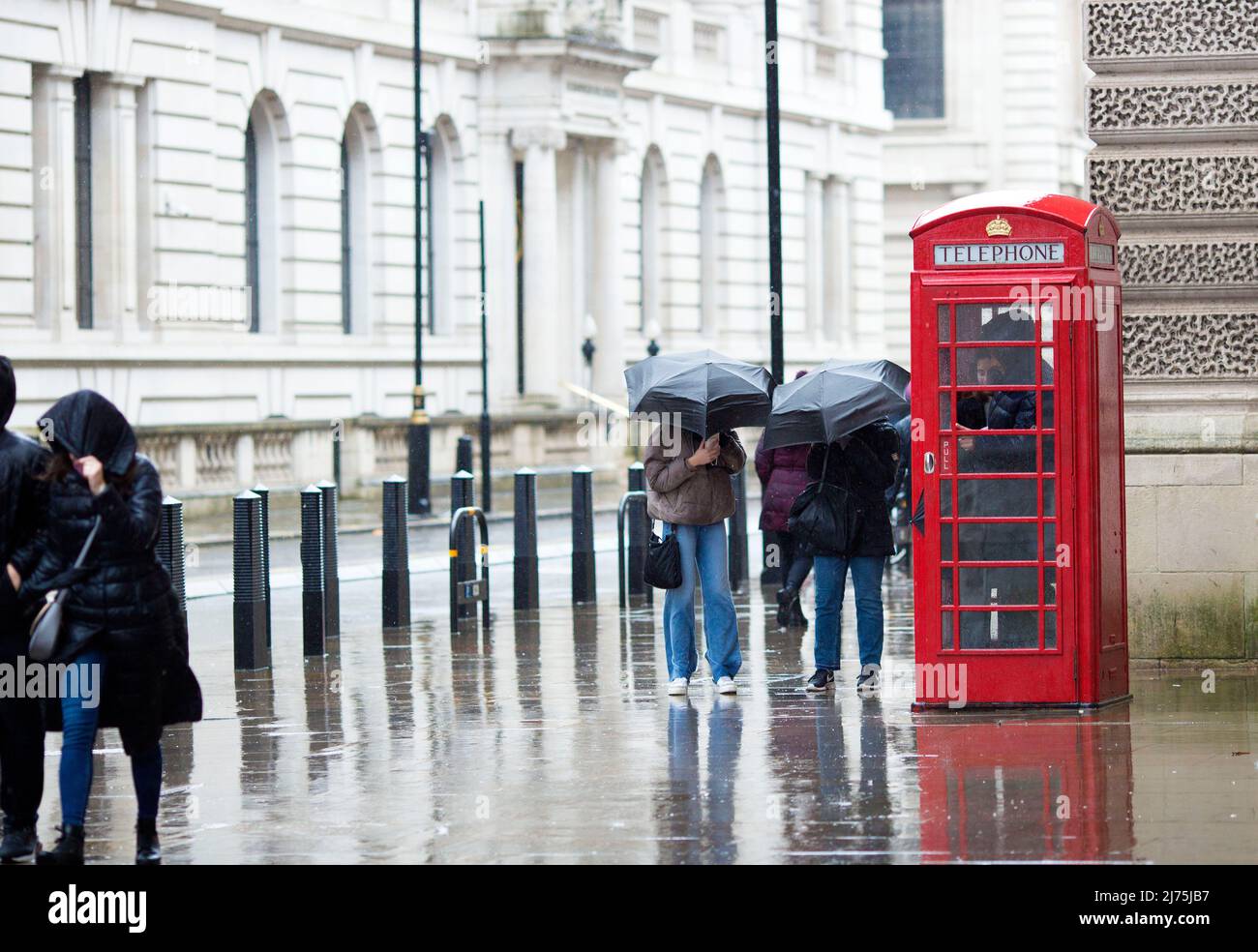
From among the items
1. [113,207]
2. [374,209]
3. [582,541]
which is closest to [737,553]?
[582,541]

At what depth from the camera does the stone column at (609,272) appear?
4194cm

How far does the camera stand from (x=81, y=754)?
28.7 feet

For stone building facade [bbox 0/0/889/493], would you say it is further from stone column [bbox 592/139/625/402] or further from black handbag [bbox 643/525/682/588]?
black handbag [bbox 643/525/682/588]

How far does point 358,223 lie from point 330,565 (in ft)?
67.7

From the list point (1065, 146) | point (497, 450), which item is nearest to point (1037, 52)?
point (1065, 146)

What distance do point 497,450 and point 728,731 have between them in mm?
26537

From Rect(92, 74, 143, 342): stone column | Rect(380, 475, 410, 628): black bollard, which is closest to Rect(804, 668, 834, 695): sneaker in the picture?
Rect(380, 475, 410, 628): black bollard

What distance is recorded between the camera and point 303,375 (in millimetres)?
33781

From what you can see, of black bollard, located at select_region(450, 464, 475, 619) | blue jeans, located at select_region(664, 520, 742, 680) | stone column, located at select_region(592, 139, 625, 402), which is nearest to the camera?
blue jeans, located at select_region(664, 520, 742, 680)

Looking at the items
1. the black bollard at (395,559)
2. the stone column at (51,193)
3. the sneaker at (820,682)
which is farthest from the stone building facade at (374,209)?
the sneaker at (820,682)

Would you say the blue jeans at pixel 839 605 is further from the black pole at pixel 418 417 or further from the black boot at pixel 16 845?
the black pole at pixel 418 417

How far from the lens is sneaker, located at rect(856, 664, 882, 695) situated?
13.0m
